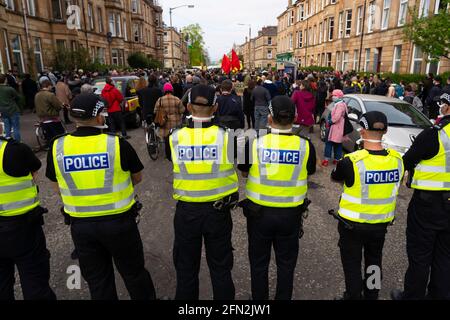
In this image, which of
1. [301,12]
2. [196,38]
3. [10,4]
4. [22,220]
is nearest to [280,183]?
[22,220]

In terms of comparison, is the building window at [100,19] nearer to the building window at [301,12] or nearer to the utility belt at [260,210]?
the building window at [301,12]

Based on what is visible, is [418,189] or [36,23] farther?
[36,23]

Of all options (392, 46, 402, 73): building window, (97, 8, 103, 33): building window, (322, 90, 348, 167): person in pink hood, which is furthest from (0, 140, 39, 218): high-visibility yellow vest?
(97, 8, 103, 33): building window

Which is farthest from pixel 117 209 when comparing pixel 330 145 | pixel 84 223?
pixel 330 145

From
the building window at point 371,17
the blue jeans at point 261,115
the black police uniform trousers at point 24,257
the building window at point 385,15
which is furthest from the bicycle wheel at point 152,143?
the building window at point 371,17

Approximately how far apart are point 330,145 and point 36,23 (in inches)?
878

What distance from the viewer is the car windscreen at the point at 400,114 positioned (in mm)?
7543

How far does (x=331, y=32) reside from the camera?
3706 cm

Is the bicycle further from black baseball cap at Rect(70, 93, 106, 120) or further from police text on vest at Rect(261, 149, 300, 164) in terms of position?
police text on vest at Rect(261, 149, 300, 164)

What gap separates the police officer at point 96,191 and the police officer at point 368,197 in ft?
6.20

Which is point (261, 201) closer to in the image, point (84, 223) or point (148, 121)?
point (84, 223)

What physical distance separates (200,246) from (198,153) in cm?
86

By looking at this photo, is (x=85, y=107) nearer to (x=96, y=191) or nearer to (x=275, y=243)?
(x=96, y=191)

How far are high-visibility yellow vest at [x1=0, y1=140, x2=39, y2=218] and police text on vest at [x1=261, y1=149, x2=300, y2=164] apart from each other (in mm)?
2108
